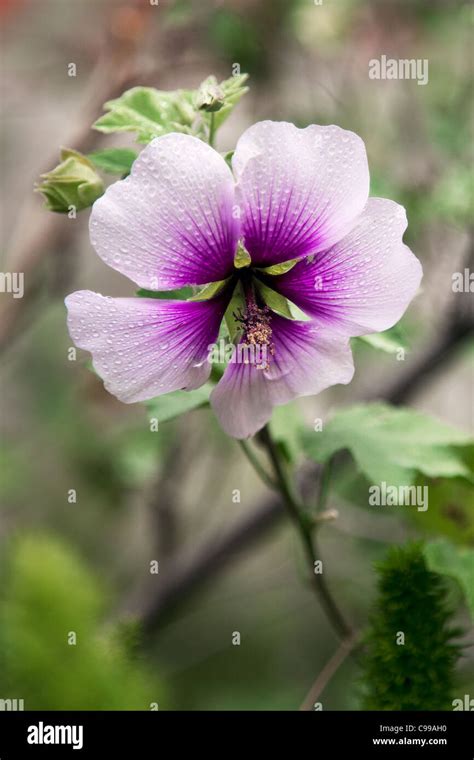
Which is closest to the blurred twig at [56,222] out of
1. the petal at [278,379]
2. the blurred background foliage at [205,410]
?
the blurred background foliage at [205,410]

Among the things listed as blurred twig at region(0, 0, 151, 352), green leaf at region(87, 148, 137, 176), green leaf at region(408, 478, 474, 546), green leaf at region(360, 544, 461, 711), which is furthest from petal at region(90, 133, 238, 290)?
blurred twig at region(0, 0, 151, 352)

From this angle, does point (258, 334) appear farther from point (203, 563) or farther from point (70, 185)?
point (203, 563)

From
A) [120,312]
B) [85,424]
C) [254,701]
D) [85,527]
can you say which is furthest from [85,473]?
[120,312]

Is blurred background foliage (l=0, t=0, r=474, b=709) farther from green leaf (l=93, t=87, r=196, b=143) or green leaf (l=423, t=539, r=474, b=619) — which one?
green leaf (l=93, t=87, r=196, b=143)

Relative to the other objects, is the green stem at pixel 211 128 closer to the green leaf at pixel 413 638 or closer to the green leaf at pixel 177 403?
the green leaf at pixel 177 403

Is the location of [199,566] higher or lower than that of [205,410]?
lower

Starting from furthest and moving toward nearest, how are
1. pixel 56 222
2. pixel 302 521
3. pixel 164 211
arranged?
pixel 56 222 → pixel 302 521 → pixel 164 211
